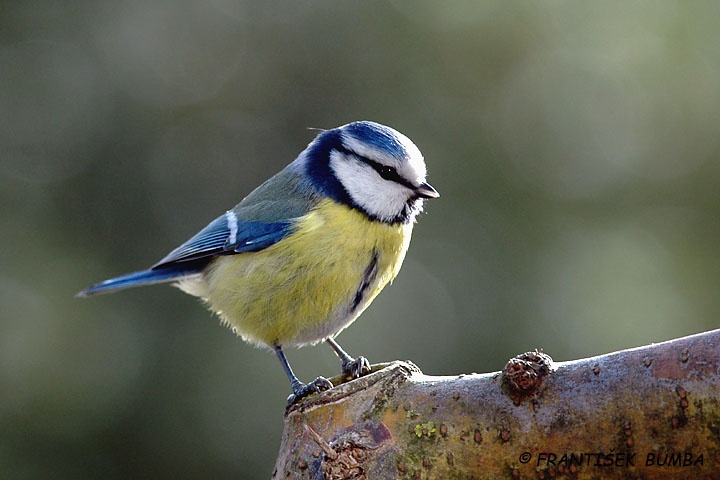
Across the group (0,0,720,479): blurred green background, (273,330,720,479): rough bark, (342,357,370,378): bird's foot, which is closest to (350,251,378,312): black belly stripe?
(342,357,370,378): bird's foot

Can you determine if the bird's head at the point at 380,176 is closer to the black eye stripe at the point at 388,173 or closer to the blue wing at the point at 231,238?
the black eye stripe at the point at 388,173

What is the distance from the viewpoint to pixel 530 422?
0.99 meters

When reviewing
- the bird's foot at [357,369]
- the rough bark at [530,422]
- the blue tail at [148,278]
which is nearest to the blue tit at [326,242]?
the blue tail at [148,278]

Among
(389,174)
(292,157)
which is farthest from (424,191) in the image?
(292,157)

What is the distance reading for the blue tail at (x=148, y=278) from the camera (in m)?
2.15

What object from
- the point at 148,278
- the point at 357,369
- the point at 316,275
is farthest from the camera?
the point at 148,278

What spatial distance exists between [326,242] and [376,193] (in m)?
0.18

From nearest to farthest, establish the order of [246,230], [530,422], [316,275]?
1. [530,422]
2. [316,275]
3. [246,230]

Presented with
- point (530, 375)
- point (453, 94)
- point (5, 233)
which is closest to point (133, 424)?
point (5, 233)

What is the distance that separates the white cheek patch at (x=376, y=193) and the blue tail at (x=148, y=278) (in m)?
0.54

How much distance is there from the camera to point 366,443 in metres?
1.09

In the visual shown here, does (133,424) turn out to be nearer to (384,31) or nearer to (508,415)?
(384,31)

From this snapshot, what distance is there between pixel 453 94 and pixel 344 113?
510mm

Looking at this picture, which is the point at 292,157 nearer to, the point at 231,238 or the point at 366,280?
the point at 231,238
